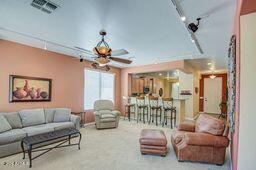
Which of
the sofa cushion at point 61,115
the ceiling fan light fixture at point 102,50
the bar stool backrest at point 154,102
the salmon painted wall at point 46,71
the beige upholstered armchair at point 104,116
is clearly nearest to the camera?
the ceiling fan light fixture at point 102,50

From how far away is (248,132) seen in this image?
184 cm

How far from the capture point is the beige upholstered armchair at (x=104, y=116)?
544 cm

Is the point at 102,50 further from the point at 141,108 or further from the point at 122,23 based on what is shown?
the point at 141,108

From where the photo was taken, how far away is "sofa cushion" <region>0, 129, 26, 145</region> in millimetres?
3076

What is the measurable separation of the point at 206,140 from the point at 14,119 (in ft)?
14.9

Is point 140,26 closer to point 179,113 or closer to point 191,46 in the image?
point 191,46

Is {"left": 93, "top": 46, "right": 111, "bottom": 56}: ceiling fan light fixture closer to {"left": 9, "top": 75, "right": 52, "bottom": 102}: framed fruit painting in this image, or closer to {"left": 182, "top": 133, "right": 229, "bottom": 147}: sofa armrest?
{"left": 182, "top": 133, "right": 229, "bottom": 147}: sofa armrest

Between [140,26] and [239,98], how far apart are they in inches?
82.1

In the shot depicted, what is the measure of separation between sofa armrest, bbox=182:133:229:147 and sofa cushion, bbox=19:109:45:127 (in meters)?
3.91

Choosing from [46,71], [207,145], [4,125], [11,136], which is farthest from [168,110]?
[4,125]

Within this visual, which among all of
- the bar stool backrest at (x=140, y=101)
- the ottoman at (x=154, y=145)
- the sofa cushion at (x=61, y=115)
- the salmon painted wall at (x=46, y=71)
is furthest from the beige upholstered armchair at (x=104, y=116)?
the ottoman at (x=154, y=145)

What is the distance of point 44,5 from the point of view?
2.29 meters

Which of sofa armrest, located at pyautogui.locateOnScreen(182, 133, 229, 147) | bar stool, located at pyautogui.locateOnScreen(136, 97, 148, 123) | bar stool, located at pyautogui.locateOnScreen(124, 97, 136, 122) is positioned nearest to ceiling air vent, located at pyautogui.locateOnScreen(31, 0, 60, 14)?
sofa armrest, located at pyautogui.locateOnScreen(182, 133, 229, 147)

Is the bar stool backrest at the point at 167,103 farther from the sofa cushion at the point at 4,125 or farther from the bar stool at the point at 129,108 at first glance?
the sofa cushion at the point at 4,125
